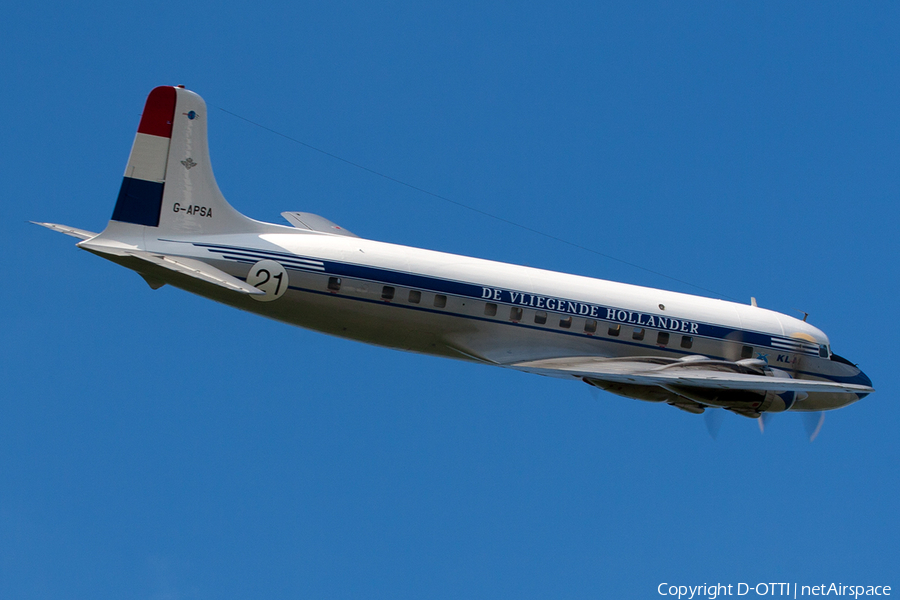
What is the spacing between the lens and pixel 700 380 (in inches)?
1033

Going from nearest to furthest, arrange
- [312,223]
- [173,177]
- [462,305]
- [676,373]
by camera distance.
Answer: [173,177]
[462,305]
[676,373]
[312,223]

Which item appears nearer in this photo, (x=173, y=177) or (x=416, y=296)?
(x=173, y=177)

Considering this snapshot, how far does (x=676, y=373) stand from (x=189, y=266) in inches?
543

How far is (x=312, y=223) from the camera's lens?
1213 inches

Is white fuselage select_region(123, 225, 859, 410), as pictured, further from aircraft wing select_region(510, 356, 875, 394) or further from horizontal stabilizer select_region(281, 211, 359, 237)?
horizontal stabilizer select_region(281, 211, 359, 237)

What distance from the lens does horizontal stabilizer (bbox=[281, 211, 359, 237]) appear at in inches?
1193

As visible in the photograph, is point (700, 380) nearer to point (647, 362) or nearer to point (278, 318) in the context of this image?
point (647, 362)

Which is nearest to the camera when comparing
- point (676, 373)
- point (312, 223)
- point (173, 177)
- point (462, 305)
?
point (173, 177)

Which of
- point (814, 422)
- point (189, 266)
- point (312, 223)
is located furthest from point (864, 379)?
point (189, 266)

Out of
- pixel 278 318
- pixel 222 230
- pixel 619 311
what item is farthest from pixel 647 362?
pixel 222 230

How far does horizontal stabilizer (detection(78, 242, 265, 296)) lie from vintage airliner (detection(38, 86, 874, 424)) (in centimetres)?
5

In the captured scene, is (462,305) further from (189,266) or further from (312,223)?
(189,266)

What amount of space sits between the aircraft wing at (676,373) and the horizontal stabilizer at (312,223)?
7.78 meters

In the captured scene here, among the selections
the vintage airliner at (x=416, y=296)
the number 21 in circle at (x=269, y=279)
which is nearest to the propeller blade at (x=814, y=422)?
the vintage airliner at (x=416, y=296)
